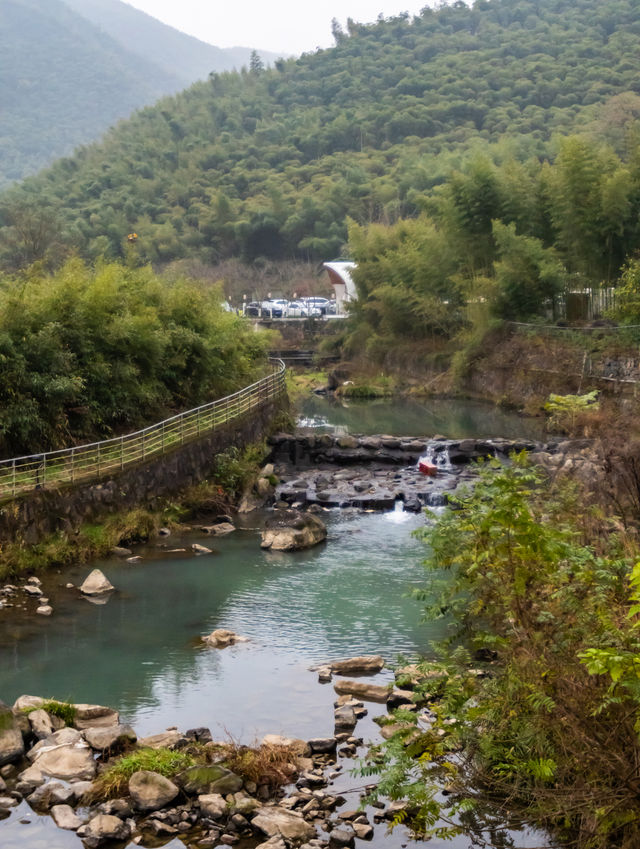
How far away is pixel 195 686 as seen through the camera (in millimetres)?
10570

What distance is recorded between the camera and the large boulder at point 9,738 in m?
8.48

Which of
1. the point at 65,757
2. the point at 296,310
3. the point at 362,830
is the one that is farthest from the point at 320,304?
the point at 362,830

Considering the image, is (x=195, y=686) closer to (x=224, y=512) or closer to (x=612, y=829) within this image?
(x=612, y=829)

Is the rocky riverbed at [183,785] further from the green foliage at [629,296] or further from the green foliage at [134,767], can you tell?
the green foliage at [629,296]

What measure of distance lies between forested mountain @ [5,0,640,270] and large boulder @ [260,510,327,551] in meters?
40.1

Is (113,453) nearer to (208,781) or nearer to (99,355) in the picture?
(99,355)

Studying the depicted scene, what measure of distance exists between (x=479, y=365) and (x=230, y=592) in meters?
23.7

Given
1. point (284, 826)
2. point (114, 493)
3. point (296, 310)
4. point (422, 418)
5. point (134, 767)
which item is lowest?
point (284, 826)

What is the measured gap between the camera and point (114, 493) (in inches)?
648

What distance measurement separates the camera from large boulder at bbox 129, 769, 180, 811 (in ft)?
25.2

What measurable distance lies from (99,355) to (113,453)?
80.6 inches

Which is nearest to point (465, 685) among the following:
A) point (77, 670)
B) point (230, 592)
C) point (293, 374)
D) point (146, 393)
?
point (77, 670)

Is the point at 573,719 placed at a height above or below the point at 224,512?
above

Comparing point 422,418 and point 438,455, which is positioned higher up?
point 438,455
